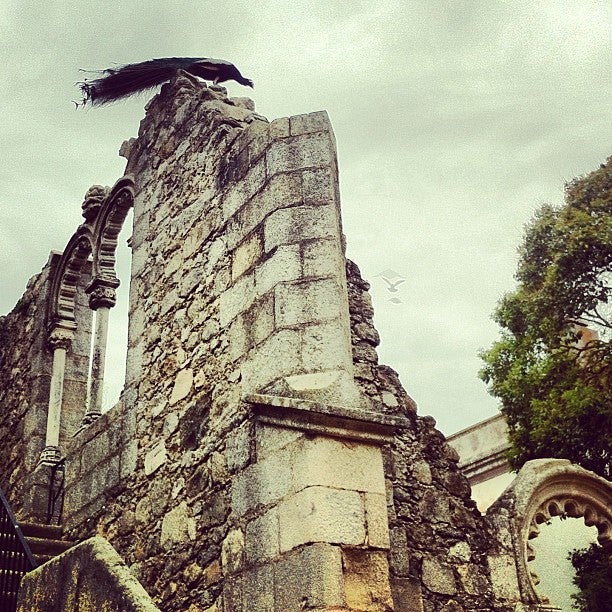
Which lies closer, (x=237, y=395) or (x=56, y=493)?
(x=237, y=395)

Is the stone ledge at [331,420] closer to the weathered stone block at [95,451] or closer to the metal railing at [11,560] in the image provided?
the metal railing at [11,560]

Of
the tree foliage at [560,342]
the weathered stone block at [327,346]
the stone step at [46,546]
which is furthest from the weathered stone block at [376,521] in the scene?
the tree foliage at [560,342]

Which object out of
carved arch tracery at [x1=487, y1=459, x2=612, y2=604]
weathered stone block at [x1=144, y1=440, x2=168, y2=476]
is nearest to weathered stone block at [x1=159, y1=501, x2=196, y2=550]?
weathered stone block at [x1=144, y1=440, x2=168, y2=476]

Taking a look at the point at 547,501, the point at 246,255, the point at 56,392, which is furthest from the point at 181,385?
the point at 547,501

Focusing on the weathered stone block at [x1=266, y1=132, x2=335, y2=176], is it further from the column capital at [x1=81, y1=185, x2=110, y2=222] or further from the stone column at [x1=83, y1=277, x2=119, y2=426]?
the column capital at [x1=81, y1=185, x2=110, y2=222]

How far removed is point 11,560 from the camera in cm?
457

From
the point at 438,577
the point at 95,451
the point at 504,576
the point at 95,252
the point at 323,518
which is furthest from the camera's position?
the point at 95,252

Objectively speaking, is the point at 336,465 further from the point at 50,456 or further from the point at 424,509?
the point at 50,456

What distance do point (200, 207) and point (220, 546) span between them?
219cm

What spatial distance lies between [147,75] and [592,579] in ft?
27.2

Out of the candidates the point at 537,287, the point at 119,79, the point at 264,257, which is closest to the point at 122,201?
the point at 119,79

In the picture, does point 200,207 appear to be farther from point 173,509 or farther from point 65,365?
point 65,365

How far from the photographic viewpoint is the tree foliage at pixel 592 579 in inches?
431

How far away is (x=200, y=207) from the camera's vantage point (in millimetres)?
5652
